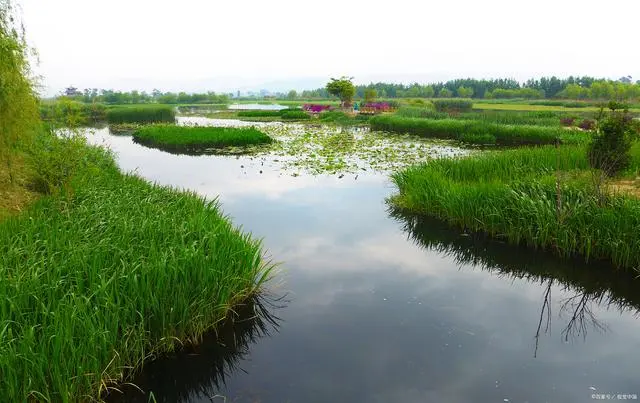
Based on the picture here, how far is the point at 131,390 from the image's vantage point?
4770mm

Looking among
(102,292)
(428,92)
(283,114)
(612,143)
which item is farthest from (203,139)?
(428,92)

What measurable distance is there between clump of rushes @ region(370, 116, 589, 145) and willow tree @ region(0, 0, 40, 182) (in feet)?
66.2

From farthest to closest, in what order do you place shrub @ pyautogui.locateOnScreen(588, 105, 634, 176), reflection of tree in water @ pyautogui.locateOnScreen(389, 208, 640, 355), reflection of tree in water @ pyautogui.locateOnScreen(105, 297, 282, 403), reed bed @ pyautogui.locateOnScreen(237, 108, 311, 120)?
reed bed @ pyautogui.locateOnScreen(237, 108, 311, 120) < shrub @ pyautogui.locateOnScreen(588, 105, 634, 176) < reflection of tree in water @ pyautogui.locateOnScreen(389, 208, 640, 355) < reflection of tree in water @ pyautogui.locateOnScreen(105, 297, 282, 403)

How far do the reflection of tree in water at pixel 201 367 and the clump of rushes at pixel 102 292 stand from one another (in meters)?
0.16

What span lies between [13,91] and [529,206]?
10595 millimetres

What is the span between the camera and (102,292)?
15.9 ft

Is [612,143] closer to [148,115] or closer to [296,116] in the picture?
[296,116]

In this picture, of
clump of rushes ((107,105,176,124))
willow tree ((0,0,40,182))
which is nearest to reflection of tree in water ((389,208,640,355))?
willow tree ((0,0,40,182))

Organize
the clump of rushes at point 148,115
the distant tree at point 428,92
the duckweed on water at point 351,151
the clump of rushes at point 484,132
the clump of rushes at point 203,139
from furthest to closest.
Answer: the distant tree at point 428,92, the clump of rushes at point 148,115, the clump of rushes at point 203,139, the clump of rushes at point 484,132, the duckweed on water at point 351,151

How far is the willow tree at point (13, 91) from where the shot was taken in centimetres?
842

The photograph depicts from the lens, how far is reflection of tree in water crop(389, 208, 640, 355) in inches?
256

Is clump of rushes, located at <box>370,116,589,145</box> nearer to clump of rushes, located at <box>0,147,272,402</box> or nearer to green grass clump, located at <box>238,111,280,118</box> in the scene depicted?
clump of rushes, located at <box>0,147,272,402</box>

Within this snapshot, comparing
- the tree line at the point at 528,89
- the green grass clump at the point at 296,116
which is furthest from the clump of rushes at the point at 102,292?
the tree line at the point at 528,89

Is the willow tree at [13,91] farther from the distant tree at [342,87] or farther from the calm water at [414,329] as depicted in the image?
the distant tree at [342,87]
